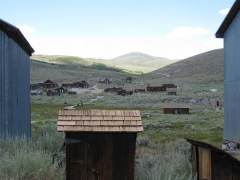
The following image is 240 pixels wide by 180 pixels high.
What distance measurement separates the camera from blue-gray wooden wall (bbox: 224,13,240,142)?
1257cm

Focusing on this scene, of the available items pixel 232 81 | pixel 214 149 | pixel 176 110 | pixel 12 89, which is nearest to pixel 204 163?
pixel 214 149

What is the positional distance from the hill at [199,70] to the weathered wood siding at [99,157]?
95998mm

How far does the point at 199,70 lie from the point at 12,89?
114035mm

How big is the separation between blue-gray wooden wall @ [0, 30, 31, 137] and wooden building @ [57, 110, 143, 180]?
394 centimetres

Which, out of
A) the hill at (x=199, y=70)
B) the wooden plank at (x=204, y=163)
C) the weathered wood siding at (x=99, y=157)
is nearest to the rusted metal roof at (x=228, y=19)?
the wooden plank at (x=204, y=163)

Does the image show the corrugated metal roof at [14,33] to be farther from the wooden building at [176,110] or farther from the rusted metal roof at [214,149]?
the wooden building at [176,110]

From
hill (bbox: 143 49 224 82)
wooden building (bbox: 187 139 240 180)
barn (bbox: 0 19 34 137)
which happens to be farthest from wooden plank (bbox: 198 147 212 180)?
hill (bbox: 143 49 224 82)

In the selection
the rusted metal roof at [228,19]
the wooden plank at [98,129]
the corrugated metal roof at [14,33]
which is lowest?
the wooden plank at [98,129]

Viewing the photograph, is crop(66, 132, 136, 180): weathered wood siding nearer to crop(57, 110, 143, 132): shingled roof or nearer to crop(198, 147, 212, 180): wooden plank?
crop(57, 110, 143, 132): shingled roof

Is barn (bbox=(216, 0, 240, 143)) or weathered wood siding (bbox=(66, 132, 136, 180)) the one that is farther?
barn (bbox=(216, 0, 240, 143))

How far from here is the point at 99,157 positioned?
6.61 m

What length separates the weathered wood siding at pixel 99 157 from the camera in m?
6.57

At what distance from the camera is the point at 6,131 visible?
1108 cm

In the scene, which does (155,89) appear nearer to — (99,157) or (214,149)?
(214,149)
